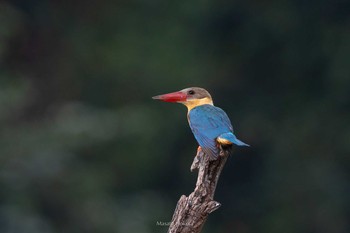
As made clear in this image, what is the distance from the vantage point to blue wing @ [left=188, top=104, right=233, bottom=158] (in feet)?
20.6

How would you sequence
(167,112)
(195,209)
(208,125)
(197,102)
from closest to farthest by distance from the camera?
(195,209), (208,125), (197,102), (167,112)

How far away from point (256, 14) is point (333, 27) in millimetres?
1029

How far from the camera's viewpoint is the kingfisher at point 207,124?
6.23m

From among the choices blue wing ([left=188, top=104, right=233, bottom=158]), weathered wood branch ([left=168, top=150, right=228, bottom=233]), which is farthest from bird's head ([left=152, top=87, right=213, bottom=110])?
weathered wood branch ([left=168, top=150, right=228, bottom=233])

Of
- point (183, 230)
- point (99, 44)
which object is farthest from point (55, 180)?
point (183, 230)

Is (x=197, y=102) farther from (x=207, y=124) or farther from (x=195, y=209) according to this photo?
(x=195, y=209)

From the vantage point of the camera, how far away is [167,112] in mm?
17594

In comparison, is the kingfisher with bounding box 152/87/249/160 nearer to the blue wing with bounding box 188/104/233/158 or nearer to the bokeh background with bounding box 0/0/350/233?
the blue wing with bounding box 188/104/233/158

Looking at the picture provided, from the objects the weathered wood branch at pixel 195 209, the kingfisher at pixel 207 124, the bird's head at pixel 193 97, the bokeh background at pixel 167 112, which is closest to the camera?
the weathered wood branch at pixel 195 209

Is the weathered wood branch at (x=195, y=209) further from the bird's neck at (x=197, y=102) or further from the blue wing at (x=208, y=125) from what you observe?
the bird's neck at (x=197, y=102)

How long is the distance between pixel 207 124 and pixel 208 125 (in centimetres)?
2

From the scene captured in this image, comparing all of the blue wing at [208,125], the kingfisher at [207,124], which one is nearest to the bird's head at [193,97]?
the kingfisher at [207,124]

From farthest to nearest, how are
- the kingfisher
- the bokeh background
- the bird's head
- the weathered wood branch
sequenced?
the bokeh background < the bird's head < the kingfisher < the weathered wood branch

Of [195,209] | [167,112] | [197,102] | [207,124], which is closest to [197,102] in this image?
[197,102]
